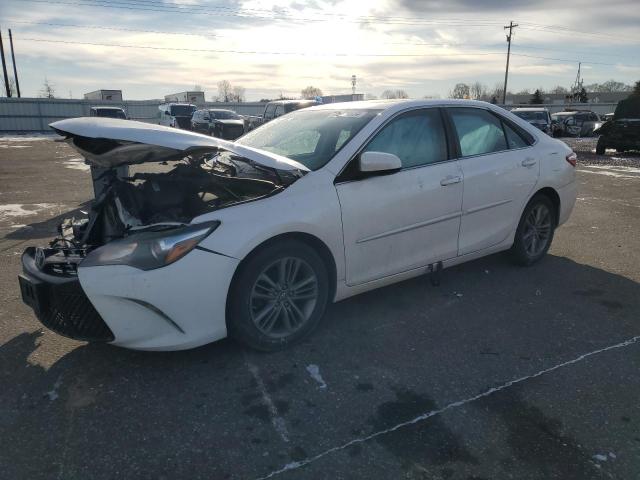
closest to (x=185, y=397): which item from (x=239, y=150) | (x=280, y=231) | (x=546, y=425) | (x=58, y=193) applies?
(x=280, y=231)

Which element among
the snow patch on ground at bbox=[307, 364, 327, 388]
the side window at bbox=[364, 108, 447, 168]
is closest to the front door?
the side window at bbox=[364, 108, 447, 168]

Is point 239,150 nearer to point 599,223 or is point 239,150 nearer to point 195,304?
point 195,304

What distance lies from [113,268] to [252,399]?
1.07 metres

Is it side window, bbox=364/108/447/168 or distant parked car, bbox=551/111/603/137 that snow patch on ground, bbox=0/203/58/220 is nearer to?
side window, bbox=364/108/447/168

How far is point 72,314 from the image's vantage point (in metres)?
3.01

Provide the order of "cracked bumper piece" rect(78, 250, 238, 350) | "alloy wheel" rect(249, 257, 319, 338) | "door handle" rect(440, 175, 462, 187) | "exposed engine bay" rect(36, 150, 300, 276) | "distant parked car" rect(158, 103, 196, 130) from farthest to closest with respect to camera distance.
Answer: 1. "distant parked car" rect(158, 103, 196, 130)
2. "door handle" rect(440, 175, 462, 187)
3. "exposed engine bay" rect(36, 150, 300, 276)
4. "alloy wheel" rect(249, 257, 319, 338)
5. "cracked bumper piece" rect(78, 250, 238, 350)

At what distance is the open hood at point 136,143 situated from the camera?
3141 millimetres

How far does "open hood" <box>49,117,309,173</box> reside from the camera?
3141 mm

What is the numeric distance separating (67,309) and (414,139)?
2734 mm

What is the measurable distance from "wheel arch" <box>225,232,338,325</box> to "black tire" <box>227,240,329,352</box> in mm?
13

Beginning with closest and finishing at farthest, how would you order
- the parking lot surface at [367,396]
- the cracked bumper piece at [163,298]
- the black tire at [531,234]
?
the parking lot surface at [367,396], the cracked bumper piece at [163,298], the black tire at [531,234]

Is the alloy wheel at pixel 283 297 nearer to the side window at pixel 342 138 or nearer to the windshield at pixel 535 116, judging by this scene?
the side window at pixel 342 138

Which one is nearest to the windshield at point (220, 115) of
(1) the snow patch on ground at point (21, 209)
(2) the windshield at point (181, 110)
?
(2) the windshield at point (181, 110)

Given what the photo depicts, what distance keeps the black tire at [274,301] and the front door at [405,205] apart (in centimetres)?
28
